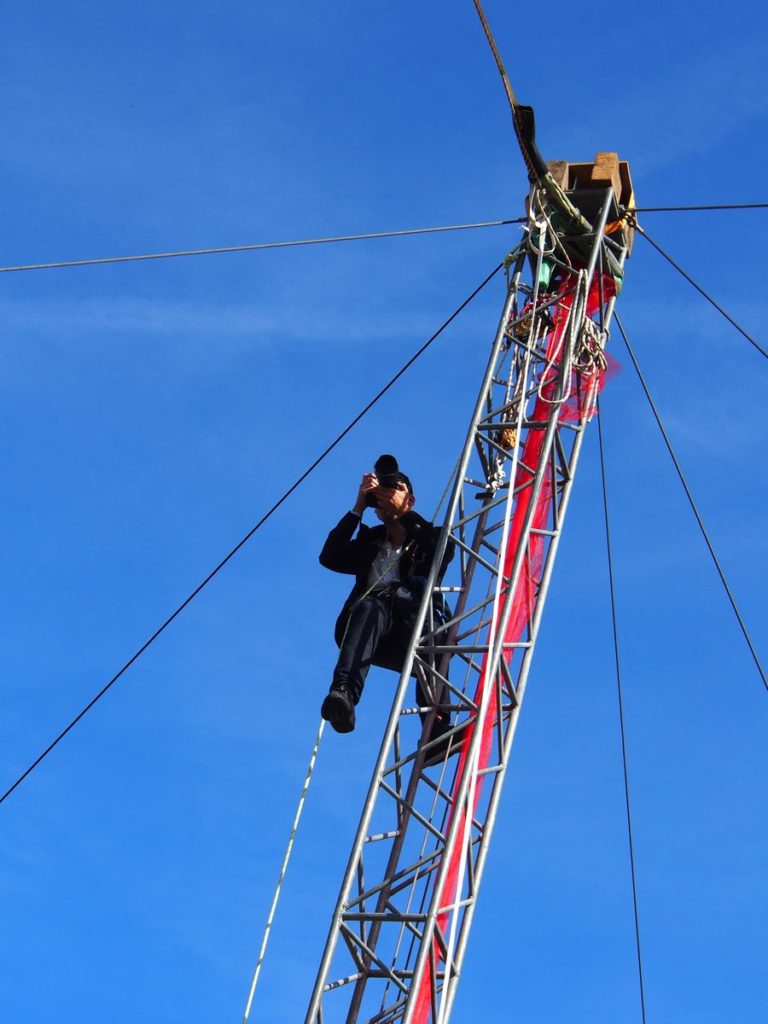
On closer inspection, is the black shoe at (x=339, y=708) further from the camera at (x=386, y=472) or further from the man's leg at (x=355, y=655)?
the camera at (x=386, y=472)

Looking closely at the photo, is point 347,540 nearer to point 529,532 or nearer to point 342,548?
point 342,548

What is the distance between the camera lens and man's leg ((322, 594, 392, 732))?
8.47 m

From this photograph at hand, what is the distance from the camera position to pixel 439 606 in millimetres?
8727

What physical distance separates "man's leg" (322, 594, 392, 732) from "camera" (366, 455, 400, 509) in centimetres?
60

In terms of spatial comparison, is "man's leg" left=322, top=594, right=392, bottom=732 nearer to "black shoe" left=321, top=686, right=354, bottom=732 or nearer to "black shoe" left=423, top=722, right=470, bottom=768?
"black shoe" left=321, top=686, right=354, bottom=732

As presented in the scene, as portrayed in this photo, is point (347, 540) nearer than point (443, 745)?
No

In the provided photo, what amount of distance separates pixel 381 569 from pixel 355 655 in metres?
0.65

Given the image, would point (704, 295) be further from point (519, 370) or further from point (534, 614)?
point (534, 614)

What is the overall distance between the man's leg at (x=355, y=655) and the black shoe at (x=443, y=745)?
437 millimetres

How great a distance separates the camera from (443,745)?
8.39m

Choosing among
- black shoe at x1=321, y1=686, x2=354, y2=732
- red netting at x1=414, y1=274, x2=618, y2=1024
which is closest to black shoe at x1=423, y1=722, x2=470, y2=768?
red netting at x1=414, y1=274, x2=618, y2=1024

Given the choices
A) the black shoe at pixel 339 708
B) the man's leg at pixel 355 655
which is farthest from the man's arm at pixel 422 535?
the black shoe at pixel 339 708

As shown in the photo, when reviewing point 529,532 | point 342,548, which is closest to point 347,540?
point 342,548

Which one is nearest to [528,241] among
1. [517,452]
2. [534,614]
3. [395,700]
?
[517,452]
